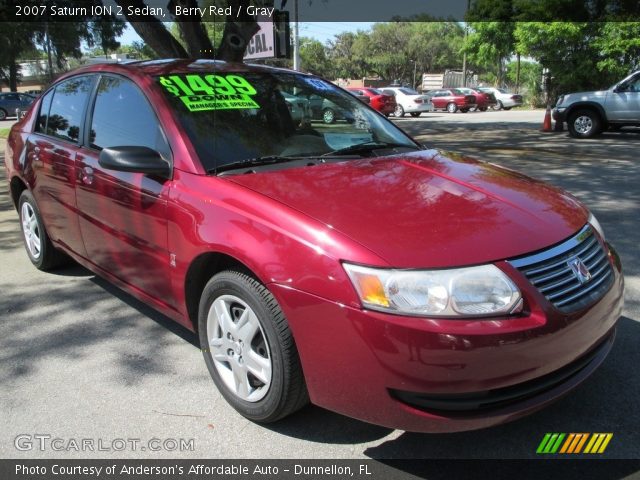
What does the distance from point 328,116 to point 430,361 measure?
213 cm

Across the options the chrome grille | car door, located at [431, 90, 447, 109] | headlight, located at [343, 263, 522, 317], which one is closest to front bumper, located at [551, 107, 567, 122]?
the chrome grille

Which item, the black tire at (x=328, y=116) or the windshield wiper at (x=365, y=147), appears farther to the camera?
the black tire at (x=328, y=116)

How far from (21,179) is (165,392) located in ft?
8.94

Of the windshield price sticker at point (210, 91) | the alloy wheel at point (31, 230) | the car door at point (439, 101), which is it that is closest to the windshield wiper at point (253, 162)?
the windshield price sticker at point (210, 91)

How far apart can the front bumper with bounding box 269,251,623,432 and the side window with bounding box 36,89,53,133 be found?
313 centimetres

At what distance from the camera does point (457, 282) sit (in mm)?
2012

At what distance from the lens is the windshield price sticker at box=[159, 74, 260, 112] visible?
123 inches

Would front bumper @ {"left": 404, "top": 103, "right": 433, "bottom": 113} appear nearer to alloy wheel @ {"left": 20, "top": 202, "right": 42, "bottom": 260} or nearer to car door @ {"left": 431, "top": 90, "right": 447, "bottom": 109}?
car door @ {"left": 431, "top": 90, "right": 447, "bottom": 109}

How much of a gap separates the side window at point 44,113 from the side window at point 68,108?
0.07m

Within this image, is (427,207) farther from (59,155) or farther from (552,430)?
(59,155)

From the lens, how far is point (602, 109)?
1355 cm

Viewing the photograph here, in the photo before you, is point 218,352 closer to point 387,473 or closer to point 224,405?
point 224,405

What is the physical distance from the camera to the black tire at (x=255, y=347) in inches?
89.1

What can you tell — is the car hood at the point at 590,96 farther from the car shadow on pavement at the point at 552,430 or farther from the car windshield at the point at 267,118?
the car shadow on pavement at the point at 552,430
